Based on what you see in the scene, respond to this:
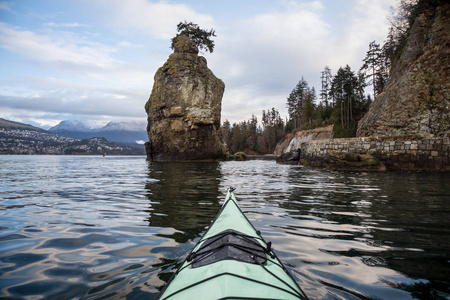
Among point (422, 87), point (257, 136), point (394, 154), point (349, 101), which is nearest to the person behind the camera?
point (394, 154)

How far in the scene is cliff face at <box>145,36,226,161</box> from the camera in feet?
108

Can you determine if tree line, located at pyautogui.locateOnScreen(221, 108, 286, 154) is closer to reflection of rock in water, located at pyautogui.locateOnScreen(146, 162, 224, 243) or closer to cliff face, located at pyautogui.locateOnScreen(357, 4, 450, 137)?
cliff face, located at pyautogui.locateOnScreen(357, 4, 450, 137)

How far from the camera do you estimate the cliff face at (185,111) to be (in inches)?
1300

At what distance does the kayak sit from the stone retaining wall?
630 inches

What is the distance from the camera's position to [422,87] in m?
19.3

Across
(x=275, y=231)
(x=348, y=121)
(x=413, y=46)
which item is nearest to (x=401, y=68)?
(x=413, y=46)

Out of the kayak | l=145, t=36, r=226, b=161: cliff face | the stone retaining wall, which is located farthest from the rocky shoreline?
l=145, t=36, r=226, b=161: cliff face

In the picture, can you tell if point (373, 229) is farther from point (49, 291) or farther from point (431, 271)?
point (49, 291)

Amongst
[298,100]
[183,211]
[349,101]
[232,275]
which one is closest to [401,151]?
[183,211]

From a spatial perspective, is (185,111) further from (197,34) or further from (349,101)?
(349,101)

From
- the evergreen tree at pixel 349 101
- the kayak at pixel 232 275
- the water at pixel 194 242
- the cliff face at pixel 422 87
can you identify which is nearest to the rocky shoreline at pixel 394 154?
the cliff face at pixel 422 87

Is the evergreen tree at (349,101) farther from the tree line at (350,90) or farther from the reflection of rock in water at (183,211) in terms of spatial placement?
the reflection of rock in water at (183,211)

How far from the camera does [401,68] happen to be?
23.2 meters

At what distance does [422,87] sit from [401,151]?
744 cm
